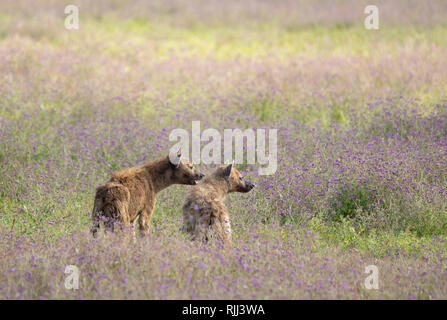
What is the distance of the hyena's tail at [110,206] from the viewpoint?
6840mm

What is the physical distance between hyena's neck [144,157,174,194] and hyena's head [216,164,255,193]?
65 centimetres

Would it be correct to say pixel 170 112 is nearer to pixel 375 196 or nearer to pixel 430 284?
pixel 375 196

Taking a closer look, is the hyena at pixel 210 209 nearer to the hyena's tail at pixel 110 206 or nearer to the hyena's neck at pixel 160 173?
the hyena's neck at pixel 160 173

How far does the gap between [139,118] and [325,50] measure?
800 cm

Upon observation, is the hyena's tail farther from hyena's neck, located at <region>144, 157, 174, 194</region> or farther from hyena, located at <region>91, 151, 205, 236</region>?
hyena's neck, located at <region>144, 157, 174, 194</region>

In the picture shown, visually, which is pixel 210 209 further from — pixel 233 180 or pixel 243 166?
pixel 243 166

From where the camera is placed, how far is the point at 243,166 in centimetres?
1012

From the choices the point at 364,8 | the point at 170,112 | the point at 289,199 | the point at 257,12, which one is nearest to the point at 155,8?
the point at 257,12

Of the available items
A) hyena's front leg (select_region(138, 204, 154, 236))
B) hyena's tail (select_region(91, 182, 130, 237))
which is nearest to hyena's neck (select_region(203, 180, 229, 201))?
hyena's front leg (select_region(138, 204, 154, 236))

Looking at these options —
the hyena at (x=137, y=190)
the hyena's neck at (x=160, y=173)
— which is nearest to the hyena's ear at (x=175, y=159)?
the hyena at (x=137, y=190)

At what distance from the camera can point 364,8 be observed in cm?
2361

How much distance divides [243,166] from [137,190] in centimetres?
286

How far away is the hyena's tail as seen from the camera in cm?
684

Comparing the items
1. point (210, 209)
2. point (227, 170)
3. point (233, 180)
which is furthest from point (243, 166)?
point (210, 209)
